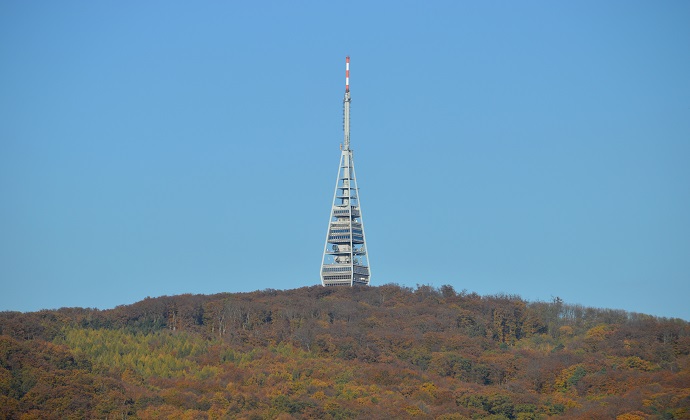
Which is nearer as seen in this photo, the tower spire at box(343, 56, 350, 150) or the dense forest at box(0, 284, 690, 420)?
the dense forest at box(0, 284, 690, 420)

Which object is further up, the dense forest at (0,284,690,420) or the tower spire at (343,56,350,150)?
the tower spire at (343,56,350,150)

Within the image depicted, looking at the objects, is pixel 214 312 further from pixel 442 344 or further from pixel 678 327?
pixel 678 327

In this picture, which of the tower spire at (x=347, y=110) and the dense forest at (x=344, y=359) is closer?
the dense forest at (x=344, y=359)

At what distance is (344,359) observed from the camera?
119 m

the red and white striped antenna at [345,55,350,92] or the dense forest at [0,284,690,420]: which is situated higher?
the red and white striped antenna at [345,55,350,92]

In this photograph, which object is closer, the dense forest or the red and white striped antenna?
the dense forest

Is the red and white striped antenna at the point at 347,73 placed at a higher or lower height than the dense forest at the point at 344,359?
higher

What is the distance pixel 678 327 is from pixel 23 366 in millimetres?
50858

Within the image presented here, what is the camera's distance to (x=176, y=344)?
401 ft

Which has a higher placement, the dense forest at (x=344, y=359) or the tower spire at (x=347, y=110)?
the tower spire at (x=347, y=110)

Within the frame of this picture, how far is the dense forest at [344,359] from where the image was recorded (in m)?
Answer: 101

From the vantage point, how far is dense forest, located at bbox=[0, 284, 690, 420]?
332 ft

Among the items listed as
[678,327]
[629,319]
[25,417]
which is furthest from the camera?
[629,319]

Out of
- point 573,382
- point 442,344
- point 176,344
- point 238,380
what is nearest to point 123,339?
point 176,344
